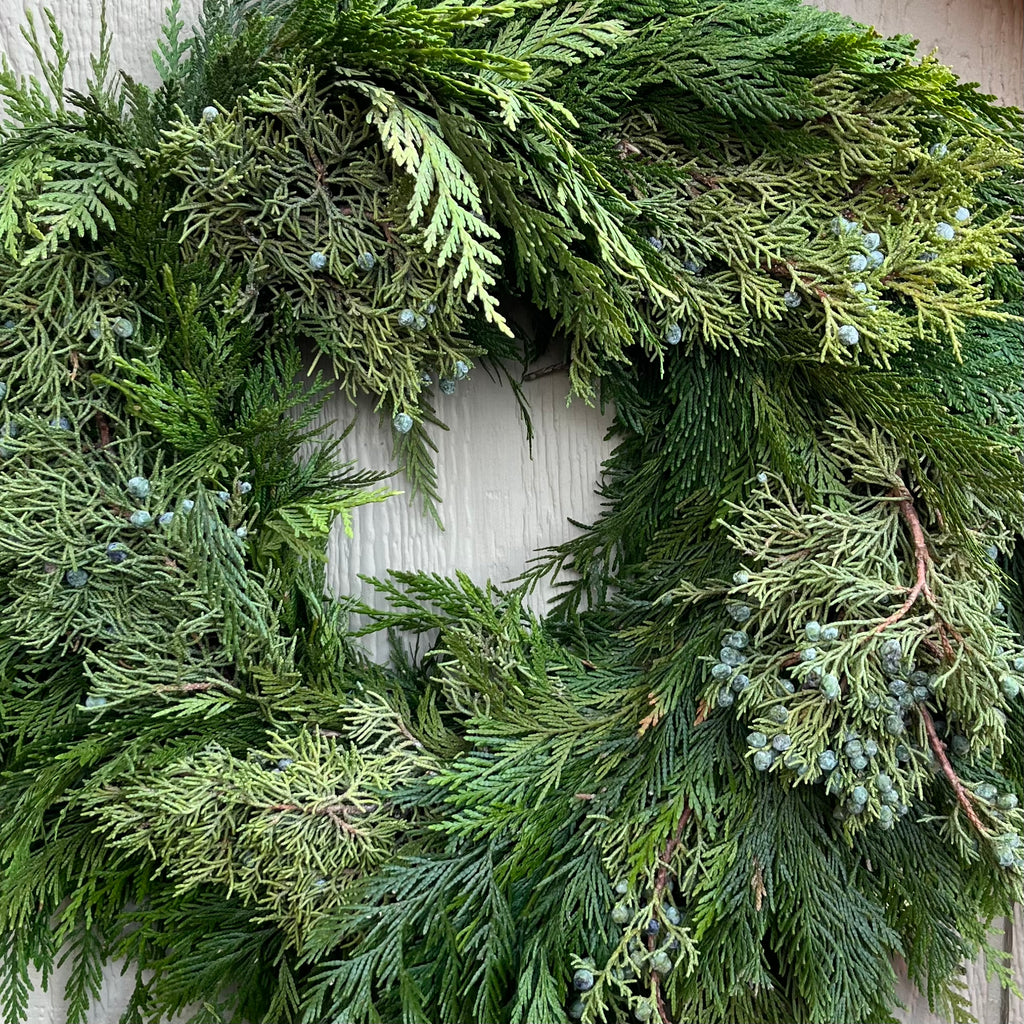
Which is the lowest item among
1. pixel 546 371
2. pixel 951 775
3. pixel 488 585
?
pixel 951 775

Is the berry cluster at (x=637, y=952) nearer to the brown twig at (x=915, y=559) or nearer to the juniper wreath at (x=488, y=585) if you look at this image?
the juniper wreath at (x=488, y=585)

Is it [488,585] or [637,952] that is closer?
[637,952]

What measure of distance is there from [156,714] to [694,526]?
2.11ft

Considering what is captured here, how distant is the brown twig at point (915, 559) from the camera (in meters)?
0.86

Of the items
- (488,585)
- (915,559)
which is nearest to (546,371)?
(488,585)

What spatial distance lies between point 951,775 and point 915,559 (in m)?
0.24

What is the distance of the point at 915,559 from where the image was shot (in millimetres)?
894

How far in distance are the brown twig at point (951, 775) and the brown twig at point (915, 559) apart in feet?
0.41

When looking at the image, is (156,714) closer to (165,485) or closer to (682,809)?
(165,485)

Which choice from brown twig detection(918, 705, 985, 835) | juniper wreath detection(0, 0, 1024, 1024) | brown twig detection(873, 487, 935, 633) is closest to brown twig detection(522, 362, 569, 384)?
juniper wreath detection(0, 0, 1024, 1024)

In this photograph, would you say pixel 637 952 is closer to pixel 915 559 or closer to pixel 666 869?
pixel 666 869

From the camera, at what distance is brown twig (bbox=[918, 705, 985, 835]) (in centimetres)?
86

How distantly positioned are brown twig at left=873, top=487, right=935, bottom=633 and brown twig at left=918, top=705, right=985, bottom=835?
0.12 metres

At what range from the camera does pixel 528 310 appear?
1.01 m
